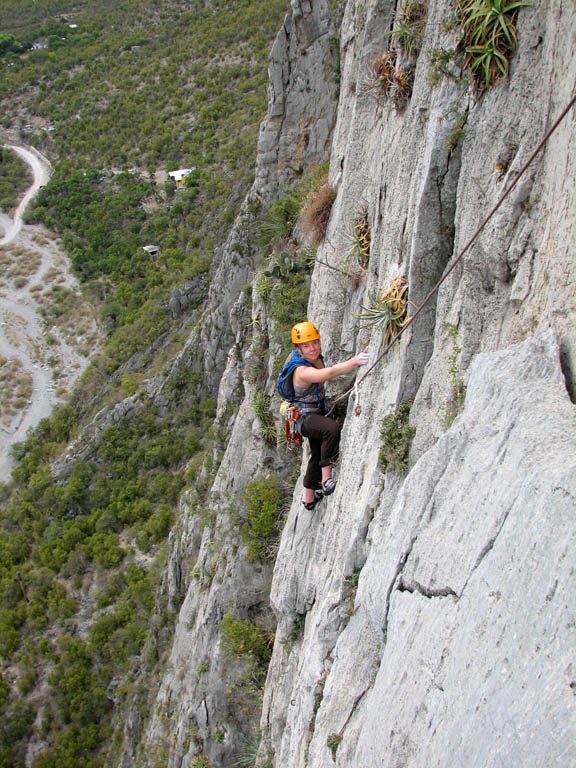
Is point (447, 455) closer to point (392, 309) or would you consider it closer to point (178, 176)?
point (392, 309)

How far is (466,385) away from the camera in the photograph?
4730 millimetres

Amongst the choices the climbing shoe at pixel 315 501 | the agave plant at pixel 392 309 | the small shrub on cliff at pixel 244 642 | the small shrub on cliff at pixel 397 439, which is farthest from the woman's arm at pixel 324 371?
the small shrub on cliff at pixel 244 642

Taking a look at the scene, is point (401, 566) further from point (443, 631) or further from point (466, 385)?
point (466, 385)

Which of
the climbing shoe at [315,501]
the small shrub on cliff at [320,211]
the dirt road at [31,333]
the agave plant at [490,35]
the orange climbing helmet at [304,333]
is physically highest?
the agave plant at [490,35]

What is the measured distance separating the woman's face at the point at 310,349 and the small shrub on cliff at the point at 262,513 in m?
5.07

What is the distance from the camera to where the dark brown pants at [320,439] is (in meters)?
7.25

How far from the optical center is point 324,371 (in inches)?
249

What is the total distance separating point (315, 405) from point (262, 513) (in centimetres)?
464

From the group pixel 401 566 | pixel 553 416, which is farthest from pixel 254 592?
pixel 553 416

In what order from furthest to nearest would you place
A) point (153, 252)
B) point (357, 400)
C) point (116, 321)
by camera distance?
point (153, 252), point (116, 321), point (357, 400)

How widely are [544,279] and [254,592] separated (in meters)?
9.71

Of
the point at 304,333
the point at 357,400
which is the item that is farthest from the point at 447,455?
the point at 304,333

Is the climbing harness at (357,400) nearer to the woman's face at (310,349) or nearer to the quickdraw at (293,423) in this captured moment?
the woman's face at (310,349)

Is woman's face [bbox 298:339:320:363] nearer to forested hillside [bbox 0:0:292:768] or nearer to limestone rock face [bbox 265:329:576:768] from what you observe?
limestone rock face [bbox 265:329:576:768]
